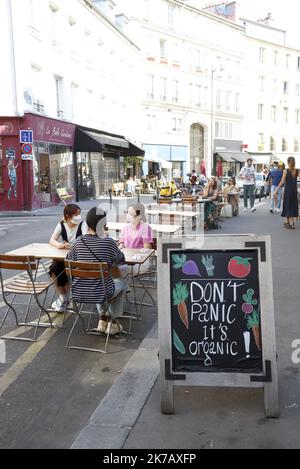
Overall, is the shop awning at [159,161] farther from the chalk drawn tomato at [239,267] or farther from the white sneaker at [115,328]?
the chalk drawn tomato at [239,267]

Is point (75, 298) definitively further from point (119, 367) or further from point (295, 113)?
point (295, 113)

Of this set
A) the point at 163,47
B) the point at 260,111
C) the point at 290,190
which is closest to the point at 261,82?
the point at 260,111

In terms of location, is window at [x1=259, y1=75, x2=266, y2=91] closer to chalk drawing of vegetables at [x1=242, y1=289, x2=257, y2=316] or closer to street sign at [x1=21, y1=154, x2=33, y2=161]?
street sign at [x1=21, y1=154, x2=33, y2=161]

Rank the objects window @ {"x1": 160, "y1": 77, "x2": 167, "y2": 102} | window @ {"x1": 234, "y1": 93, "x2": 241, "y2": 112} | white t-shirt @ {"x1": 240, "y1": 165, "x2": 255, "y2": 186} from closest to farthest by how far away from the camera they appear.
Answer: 1. white t-shirt @ {"x1": 240, "y1": 165, "x2": 255, "y2": 186}
2. window @ {"x1": 160, "y1": 77, "x2": 167, "y2": 102}
3. window @ {"x1": 234, "y1": 93, "x2": 241, "y2": 112}

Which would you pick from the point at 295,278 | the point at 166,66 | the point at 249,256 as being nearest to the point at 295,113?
the point at 166,66

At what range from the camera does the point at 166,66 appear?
44.6 metres

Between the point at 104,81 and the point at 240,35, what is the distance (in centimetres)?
2932

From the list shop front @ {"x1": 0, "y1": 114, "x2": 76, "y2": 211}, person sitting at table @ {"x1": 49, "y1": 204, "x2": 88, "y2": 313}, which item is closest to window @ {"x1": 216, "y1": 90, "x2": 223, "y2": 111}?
shop front @ {"x1": 0, "y1": 114, "x2": 76, "y2": 211}

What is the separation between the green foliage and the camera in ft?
11.0

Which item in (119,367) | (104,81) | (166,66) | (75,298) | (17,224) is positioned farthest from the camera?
(166,66)

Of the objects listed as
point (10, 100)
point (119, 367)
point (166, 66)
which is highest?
point (166, 66)

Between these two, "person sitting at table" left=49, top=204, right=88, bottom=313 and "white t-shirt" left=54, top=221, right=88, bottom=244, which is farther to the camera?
"white t-shirt" left=54, top=221, right=88, bottom=244

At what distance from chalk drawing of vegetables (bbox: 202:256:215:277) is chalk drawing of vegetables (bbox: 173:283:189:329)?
0.64 ft

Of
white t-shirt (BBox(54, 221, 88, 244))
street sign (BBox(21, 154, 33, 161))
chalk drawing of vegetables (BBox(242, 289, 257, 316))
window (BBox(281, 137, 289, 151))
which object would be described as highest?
window (BBox(281, 137, 289, 151))
